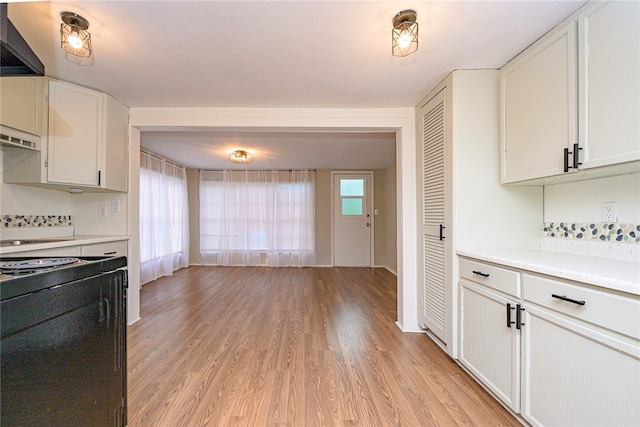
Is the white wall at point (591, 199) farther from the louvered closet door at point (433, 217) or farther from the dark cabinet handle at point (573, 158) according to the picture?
the louvered closet door at point (433, 217)

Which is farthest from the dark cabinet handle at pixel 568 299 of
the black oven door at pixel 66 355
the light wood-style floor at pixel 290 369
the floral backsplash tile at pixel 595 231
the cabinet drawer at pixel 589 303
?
the black oven door at pixel 66 355

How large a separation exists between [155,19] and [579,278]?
7.94 feet

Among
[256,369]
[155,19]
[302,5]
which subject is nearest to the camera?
[302,5]

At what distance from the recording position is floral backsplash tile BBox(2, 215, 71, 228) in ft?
7.50

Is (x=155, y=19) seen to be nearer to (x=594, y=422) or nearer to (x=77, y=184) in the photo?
(x=77, y=184)

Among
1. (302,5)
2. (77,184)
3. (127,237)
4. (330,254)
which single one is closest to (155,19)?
(302,5)

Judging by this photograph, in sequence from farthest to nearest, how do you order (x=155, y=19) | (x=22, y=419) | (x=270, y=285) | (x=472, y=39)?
(x=270, y=285) < (x=472, y=39) < (x=155, y=19) < (x=22, y=419)

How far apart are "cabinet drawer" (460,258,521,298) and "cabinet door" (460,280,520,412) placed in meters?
0.05

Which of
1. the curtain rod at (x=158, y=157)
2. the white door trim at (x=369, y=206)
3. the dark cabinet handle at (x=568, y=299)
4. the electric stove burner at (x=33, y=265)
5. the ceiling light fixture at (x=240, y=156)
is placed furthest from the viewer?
the white door trim at (x=369, y=206)

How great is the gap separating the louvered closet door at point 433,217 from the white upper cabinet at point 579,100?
0.48 meters

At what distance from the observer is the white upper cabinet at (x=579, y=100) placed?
1.19 metres

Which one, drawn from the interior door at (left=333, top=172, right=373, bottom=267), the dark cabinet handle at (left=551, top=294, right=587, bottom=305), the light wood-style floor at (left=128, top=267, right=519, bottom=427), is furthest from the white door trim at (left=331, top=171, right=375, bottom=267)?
the dark cabinet handle at (left=551, top=294, right=587, bottom=305)

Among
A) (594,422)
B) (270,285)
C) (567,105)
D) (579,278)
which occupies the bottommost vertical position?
(270,285)

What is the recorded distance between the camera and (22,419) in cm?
80
